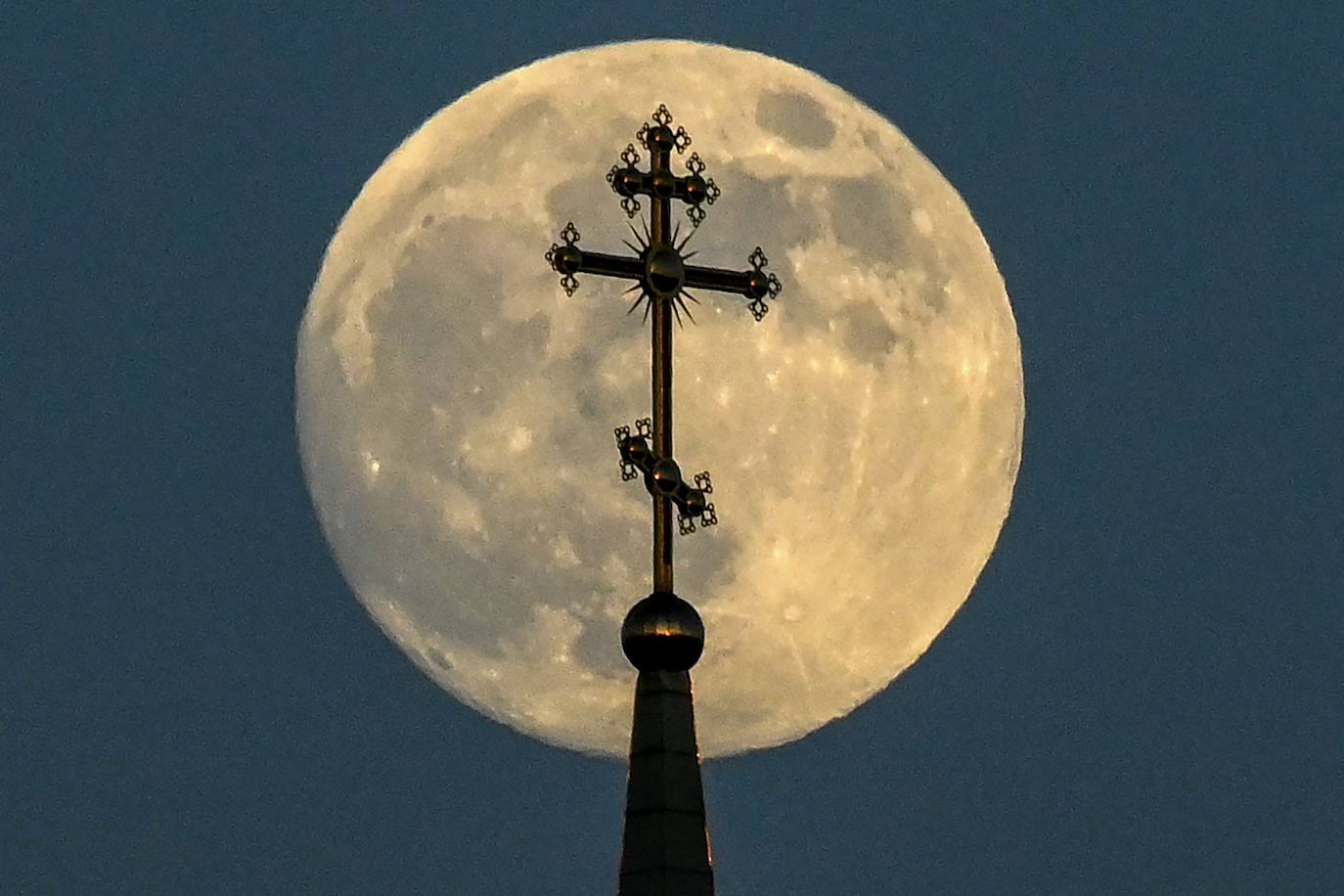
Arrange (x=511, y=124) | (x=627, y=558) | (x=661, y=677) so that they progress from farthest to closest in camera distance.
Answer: (x=511, y=124) → (x=627, y=558) → (x=661, y=677)

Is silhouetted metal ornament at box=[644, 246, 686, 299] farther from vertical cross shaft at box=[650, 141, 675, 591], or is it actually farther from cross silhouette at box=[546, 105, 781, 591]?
vertical cross shaft at box=[650, 141, 675, 591]

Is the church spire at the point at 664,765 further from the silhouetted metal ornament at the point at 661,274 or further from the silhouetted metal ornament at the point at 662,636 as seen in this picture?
the silhouetted metal ornament at the point at 661,274

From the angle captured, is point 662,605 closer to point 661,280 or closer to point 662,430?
point 662,430

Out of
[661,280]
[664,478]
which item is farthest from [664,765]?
[661,280]

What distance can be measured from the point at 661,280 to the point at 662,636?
10.4 ft

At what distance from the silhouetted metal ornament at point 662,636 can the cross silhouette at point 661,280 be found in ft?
1.19

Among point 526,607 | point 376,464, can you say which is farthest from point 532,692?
point 376,464

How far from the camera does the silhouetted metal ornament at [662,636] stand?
90.1 feet

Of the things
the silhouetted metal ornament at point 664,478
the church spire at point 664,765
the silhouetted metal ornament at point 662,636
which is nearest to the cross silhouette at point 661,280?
the silhouetted metal ornament at point 664,478

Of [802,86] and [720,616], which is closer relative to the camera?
[720,616]

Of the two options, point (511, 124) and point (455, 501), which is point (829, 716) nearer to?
point (455, 501)

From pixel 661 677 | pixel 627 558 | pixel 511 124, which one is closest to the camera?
pixel 661 677

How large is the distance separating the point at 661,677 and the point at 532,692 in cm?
378

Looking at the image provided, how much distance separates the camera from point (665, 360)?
28.0 meters
